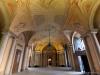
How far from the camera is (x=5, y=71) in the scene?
796 cm

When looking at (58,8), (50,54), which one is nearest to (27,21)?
(58,8)

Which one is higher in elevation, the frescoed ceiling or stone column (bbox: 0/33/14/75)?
the frescoed ceiling

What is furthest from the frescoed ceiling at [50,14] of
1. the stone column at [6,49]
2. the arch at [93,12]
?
the stone column at [6,49]

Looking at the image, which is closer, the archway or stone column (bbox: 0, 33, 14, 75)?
stone column (bbox: 0, 33, 14, 75)

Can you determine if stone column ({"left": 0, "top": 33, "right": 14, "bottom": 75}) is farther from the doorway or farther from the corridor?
the doorway

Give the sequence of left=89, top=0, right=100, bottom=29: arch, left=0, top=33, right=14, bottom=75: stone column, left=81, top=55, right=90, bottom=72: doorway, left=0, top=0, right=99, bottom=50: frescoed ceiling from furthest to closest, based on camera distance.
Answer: left=81, top=55, right=90, bottom=72: doorway, left=0, top=33, right=14, bottom=75: stone column, left=0, top=0, right=99, bottom=50: frescoed ceiling, left=89, top=0, right=100, bottom=29: arch

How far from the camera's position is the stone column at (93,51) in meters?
7.22

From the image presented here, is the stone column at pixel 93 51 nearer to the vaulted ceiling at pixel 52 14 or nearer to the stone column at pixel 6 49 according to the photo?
the vaulted ceiling at pixel 52 14

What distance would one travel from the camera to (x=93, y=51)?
25.0 ft

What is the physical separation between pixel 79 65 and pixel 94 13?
7.06 metres

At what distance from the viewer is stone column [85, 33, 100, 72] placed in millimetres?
7225

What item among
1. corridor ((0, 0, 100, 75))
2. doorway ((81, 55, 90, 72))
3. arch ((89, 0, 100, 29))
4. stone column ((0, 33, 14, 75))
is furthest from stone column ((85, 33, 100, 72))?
stone column ((0, 33, 14, 75))

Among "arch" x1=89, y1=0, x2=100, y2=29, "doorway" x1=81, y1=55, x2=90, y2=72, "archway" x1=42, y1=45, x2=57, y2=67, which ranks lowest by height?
"doorway" x1=81, y1=55, x2=90, y2=72

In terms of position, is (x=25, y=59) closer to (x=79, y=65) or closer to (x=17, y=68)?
(x=17, y=68)
